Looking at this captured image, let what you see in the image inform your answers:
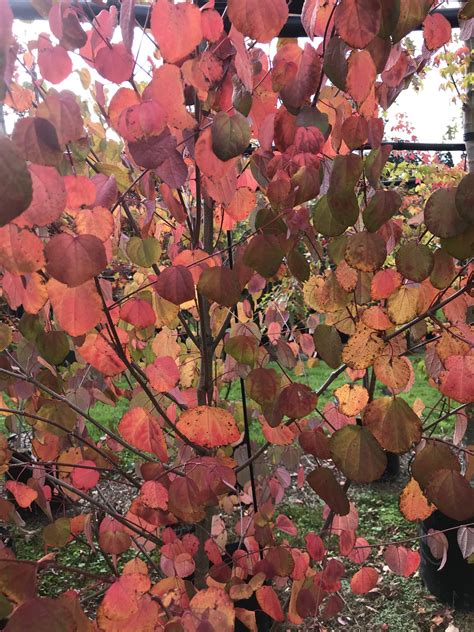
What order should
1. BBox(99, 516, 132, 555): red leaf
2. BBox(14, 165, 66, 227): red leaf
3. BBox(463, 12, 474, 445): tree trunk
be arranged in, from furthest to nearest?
BBox(463, 12, 474, 445): tree trunk → BBox(99, 516, 132, 555): red leaf → BBox(14, 165, 66, 227): red leaf

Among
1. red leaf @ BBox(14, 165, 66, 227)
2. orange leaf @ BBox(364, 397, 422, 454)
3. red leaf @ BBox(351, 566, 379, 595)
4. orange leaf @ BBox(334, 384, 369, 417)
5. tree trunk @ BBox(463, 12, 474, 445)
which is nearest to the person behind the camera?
red leaf @ BBox(14, 165, 66, 227)

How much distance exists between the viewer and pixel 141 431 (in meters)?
0.89

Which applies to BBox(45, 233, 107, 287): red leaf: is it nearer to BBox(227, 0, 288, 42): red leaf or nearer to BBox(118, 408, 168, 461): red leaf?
BBox(227, 0, 288, 42): red leaf

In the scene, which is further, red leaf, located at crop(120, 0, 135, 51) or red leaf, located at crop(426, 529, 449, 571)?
red leaf, located at crop(426, 529, 449, 571)

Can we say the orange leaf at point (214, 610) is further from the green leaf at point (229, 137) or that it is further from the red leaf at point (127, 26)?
the red leaf at point (127, 26)

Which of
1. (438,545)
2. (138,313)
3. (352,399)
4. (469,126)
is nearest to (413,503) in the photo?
(352,399)

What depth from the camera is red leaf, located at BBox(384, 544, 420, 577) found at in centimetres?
126

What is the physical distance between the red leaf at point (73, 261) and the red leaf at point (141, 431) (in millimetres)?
370

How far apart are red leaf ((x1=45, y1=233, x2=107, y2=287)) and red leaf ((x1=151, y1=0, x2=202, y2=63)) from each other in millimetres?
222

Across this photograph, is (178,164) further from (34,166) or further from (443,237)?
(443,237)

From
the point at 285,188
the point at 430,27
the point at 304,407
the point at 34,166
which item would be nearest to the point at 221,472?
the point at 304,407

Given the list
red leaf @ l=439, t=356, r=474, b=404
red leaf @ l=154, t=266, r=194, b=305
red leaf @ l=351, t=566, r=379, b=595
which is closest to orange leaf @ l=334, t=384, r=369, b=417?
Result: red leaf @ l=439, t=356, r=474, b=404

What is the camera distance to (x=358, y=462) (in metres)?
0.67

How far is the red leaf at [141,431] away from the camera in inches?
34.9
